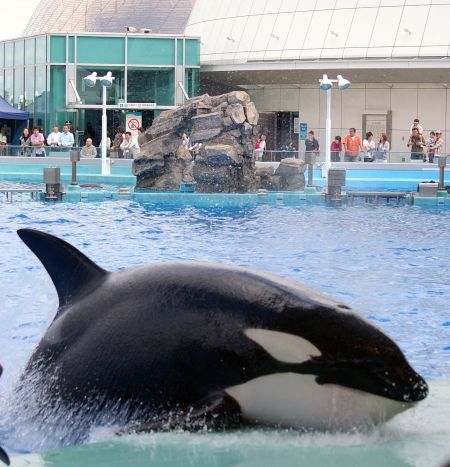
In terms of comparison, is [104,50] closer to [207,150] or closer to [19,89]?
[19,89]

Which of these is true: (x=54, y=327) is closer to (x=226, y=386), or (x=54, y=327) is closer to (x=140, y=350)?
(x=140, y=350)

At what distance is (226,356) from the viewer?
2986 millimetres

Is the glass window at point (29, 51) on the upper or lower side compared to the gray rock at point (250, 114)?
upper

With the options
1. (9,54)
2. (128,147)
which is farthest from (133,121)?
(9,54)

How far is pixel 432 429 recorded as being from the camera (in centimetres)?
323

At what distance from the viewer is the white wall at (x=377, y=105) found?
112 feet

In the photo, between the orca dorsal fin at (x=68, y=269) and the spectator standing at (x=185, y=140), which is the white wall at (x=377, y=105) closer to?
the spectator standing at (x=185, y=140)

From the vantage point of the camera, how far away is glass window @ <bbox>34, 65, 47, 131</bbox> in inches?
1335

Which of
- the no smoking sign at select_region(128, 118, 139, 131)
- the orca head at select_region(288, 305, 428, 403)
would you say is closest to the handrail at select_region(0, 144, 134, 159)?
the no smoking sign at select_region(128, 118, 139, 131)

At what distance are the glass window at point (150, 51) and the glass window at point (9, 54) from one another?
5.49 m

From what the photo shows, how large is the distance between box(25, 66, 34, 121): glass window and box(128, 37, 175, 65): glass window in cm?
375

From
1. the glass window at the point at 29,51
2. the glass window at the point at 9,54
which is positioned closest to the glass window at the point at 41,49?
the glass window at the point at 29,51

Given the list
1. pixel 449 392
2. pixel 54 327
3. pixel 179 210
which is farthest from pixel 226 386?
pixel 179 210

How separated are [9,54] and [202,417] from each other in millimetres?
35791
